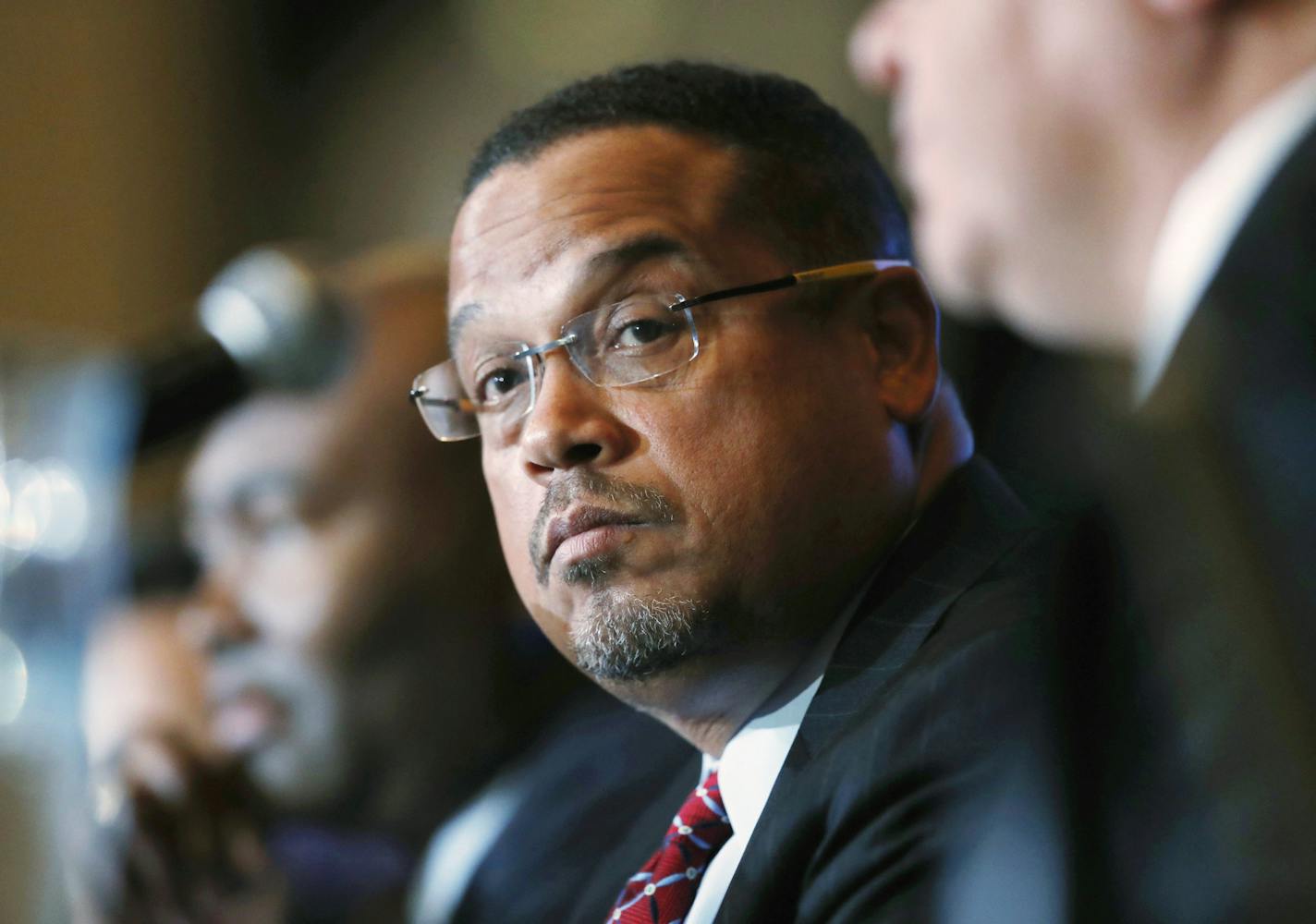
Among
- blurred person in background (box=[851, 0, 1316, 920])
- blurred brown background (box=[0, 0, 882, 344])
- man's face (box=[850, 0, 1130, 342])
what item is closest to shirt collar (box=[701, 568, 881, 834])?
blurred person in background (box=[851, 0, 1316, 920])

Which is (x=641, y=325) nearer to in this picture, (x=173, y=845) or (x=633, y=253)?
(x=633, y=253)

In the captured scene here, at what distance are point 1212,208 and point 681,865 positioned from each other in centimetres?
40

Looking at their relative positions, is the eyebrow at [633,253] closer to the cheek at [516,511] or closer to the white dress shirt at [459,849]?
the cheek at [516,511]

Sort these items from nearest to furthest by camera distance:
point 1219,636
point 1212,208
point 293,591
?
point 1219,636 < point 1212,208 < point 293,591

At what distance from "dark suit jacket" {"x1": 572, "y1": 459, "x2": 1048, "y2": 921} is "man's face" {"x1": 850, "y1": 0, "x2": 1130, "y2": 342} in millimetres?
303

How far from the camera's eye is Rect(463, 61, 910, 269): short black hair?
1.97 feet

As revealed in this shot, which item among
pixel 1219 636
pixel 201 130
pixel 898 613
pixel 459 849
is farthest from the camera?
pixel 201 130

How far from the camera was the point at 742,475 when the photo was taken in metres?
0.56

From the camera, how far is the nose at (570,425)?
0.56m

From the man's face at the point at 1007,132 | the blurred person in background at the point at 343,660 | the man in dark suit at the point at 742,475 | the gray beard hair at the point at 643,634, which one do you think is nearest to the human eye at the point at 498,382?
the man in dark suit at the point at 742,475

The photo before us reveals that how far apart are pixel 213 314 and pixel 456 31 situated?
120 centimetres

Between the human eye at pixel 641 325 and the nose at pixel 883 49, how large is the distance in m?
0.37

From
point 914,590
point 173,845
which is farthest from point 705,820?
point 173,845

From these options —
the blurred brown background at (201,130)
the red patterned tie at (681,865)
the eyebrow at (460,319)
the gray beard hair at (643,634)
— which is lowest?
the red patterned tie at (681,865)
